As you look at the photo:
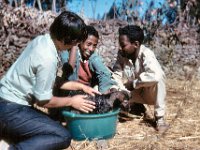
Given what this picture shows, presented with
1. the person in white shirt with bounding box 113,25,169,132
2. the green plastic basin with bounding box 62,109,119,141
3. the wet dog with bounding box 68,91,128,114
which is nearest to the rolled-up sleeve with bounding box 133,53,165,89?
the person in white shirt with bounding box 113,25,169,132

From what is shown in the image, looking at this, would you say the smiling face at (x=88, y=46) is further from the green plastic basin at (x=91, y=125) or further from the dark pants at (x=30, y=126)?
the dark pants at (x=30, y=126)

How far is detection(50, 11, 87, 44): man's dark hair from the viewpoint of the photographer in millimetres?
3174

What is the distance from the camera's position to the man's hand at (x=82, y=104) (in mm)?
3402

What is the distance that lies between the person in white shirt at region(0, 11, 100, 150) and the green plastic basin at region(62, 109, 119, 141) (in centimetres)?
26

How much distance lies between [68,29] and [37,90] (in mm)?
548

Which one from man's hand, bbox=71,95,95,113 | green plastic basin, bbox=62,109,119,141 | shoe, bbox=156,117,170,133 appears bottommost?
shoe, bbox=156,117,170,133

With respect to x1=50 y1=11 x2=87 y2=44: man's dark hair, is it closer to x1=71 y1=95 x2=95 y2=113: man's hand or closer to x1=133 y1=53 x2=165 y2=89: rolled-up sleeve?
x1=71 y1=95 x2=95 y2=113: man's hand

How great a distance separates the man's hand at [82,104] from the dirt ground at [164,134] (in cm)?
38

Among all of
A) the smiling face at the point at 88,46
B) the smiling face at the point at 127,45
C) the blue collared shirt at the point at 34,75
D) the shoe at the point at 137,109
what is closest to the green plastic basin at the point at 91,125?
the blue collared shirt at the point at 34,75

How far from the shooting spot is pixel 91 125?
3.58 m

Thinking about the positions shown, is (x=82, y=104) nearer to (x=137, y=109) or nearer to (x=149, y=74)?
(x=149, y=74)

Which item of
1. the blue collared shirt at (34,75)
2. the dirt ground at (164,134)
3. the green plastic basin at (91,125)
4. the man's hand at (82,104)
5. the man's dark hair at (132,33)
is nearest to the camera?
the blue collared shirt at (34,75)

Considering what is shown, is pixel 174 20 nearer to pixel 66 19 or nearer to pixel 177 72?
pixel 177 72

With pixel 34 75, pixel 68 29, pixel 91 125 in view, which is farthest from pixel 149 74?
pixel 34 75
